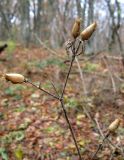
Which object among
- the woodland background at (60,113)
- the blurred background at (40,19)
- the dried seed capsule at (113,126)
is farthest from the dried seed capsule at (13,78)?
the blurred background at (40,19)

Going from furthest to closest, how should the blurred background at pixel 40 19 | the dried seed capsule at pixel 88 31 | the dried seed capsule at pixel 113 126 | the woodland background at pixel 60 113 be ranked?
the blurred background at pixel 40 19 < the woodland background at pixel 60 113 < the dried seed capsule at pixel 113 126 < the dried seed capsule at pixel 88 31

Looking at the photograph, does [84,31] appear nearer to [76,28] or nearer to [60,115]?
[76,28]

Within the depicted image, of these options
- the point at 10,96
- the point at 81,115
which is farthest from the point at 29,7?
the point at 81,115

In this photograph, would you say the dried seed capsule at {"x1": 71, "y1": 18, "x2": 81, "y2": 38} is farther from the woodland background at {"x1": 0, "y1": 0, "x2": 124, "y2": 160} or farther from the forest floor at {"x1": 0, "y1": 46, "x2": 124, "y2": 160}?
the forest floor at {"x1": 0, "y1": 46, "x2": 124, "y2": 160}

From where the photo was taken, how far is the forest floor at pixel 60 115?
18.5 feet

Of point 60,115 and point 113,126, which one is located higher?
point 113,126

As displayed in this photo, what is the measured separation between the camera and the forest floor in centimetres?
563

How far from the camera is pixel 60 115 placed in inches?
277

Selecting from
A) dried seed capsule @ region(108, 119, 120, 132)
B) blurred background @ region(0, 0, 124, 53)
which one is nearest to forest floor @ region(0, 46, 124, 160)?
dried seed capsule @ region(108, 119, 120, 132)

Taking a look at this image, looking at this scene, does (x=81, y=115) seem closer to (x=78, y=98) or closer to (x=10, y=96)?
(x=78, y=98)

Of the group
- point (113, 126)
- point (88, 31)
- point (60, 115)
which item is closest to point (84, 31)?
point (88, 31)

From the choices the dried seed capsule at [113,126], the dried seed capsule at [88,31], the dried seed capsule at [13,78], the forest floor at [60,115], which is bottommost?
the forest floor at [60,115]

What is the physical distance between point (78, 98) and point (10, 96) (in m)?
1.80

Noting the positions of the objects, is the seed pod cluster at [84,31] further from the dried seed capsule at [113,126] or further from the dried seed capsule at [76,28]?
the dried seed capsule at [113,126]
